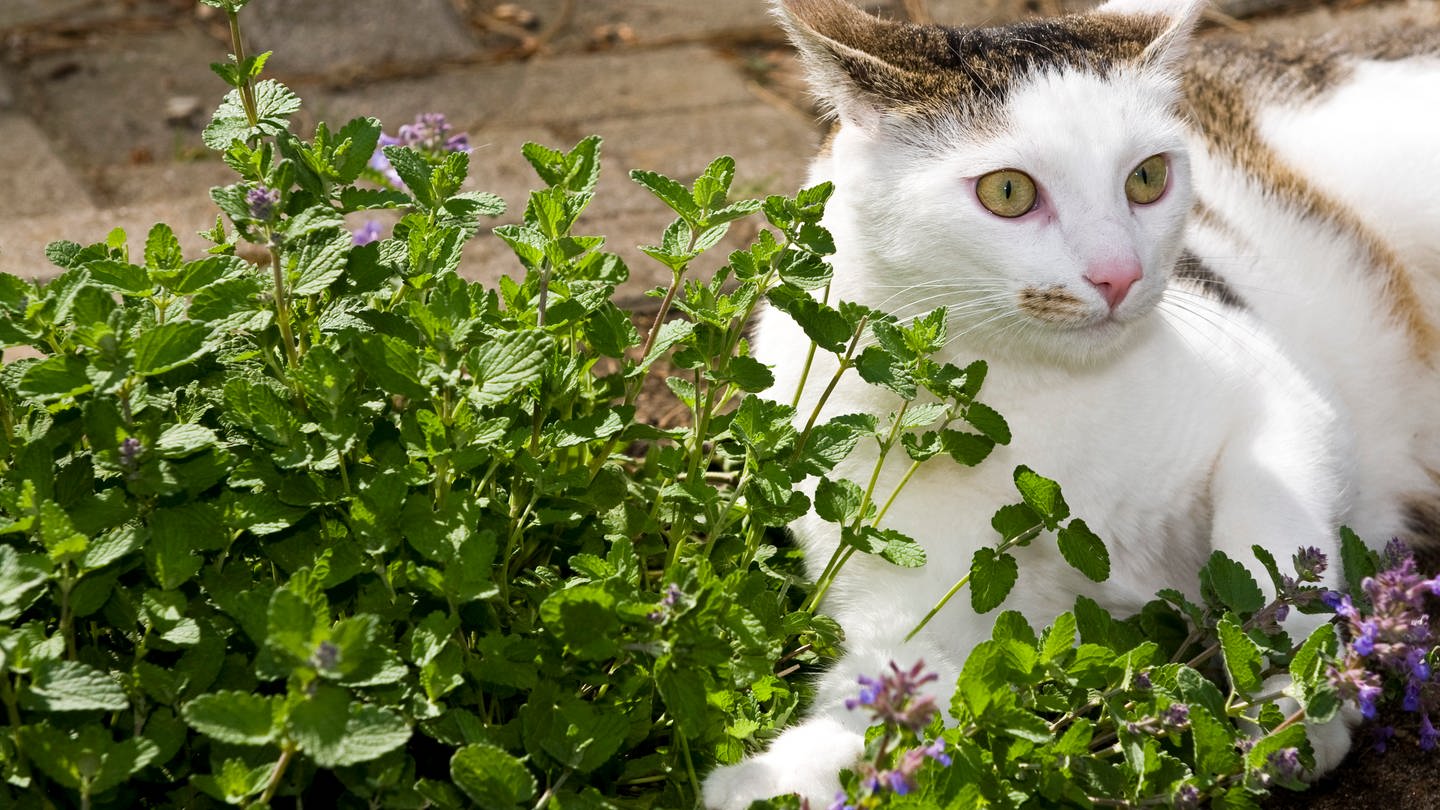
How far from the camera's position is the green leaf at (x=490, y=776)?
1.63 metres

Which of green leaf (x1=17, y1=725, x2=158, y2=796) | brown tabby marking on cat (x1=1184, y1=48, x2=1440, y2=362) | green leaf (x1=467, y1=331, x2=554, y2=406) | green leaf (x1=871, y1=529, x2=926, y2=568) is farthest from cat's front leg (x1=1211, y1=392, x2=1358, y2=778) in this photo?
green leaf (x1=17, y1=725, x2=158, y2=796)

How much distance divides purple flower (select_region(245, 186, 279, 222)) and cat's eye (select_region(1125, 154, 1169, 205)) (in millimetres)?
1309

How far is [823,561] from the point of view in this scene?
2398mm

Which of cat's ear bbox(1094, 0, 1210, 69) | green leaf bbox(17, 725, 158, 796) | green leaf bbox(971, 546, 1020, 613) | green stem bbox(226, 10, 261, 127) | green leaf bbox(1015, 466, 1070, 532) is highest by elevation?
cat's ear bbox(1094, 0, 1210, 69)

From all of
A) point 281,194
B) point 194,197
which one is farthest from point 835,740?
point 194,197

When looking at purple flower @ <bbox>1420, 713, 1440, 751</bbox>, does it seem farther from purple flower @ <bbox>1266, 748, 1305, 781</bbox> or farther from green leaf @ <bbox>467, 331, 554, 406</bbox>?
green leaf @ <bbox>467, 331, 554, 406</bbox>

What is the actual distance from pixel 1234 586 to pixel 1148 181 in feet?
2.25

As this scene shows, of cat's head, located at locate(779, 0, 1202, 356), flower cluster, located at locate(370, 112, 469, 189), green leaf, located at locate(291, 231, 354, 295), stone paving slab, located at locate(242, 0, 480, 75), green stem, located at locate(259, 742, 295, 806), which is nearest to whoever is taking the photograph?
green stem, located at locate(259, 742, 295, 806)

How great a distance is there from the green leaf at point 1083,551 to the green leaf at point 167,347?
1231 mm

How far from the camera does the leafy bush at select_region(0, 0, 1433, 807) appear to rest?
1.68 meters

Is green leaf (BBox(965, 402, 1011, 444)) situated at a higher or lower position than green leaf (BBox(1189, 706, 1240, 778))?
higher

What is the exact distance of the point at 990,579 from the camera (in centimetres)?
205

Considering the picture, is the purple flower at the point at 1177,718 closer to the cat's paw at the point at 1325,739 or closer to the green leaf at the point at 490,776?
the cat's paw at the point at 1325,739

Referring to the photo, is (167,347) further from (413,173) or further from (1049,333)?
(1049,333)
